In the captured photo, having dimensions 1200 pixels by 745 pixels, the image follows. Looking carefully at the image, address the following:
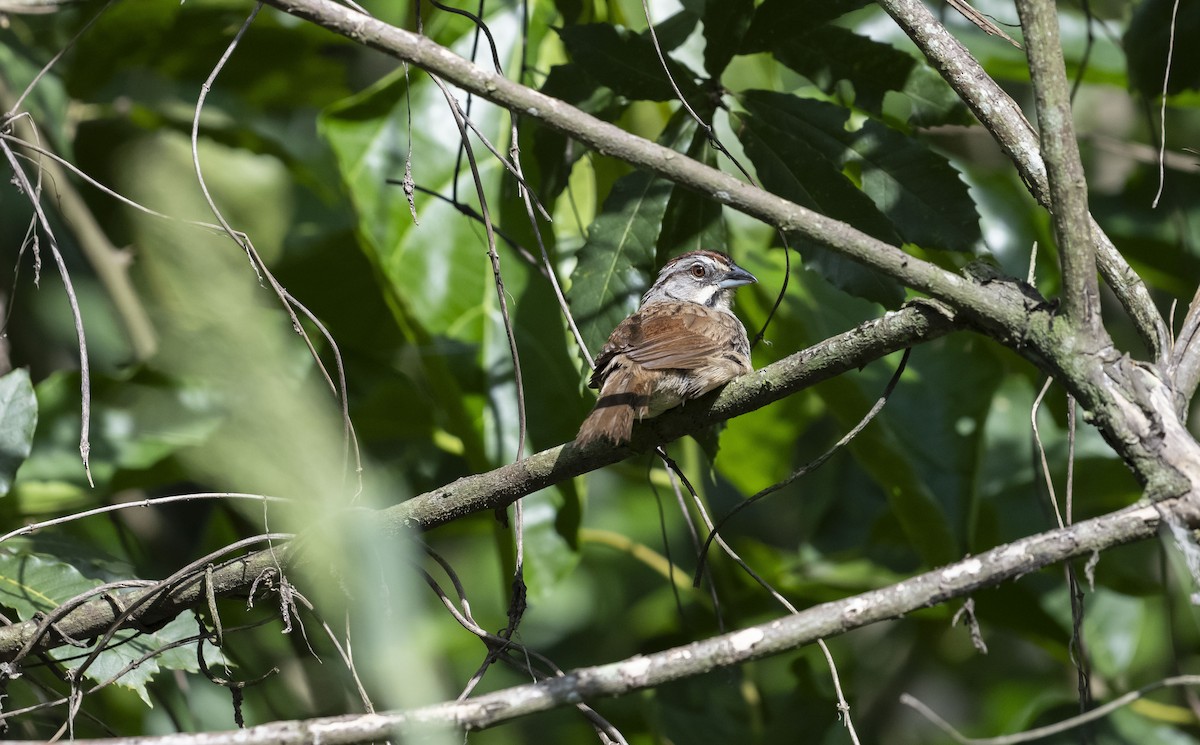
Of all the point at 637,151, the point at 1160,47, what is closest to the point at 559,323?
the point at 637,151

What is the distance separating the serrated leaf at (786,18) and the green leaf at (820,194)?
221mm

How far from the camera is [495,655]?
2.39m

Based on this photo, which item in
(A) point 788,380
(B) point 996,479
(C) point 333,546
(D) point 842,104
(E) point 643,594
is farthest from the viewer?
(E) point 643,594

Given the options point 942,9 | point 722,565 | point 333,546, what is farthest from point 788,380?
point 942,9

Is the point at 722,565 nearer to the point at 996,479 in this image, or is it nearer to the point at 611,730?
the point at 996,479

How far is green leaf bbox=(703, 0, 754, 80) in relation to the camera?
10.3 ft

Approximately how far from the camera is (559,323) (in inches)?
146

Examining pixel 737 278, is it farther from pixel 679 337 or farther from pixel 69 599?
pixel 69 599

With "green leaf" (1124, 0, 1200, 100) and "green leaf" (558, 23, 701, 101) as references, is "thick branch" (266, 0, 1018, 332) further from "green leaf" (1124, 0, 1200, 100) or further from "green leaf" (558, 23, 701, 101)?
"green leaf" (1124, 0, 1200, 100)

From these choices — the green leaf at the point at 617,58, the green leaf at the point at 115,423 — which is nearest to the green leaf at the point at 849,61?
the green leaf at the point at 617,58

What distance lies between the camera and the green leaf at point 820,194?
9.38ft

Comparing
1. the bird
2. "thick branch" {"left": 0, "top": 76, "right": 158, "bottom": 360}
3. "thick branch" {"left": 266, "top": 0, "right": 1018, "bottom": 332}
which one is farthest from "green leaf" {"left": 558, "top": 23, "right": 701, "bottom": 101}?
"thick branch" {"left": 0, "top": 76, "right": 158, "bottom": 360}

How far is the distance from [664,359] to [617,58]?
875 mm

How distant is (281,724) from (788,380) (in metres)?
1.16
